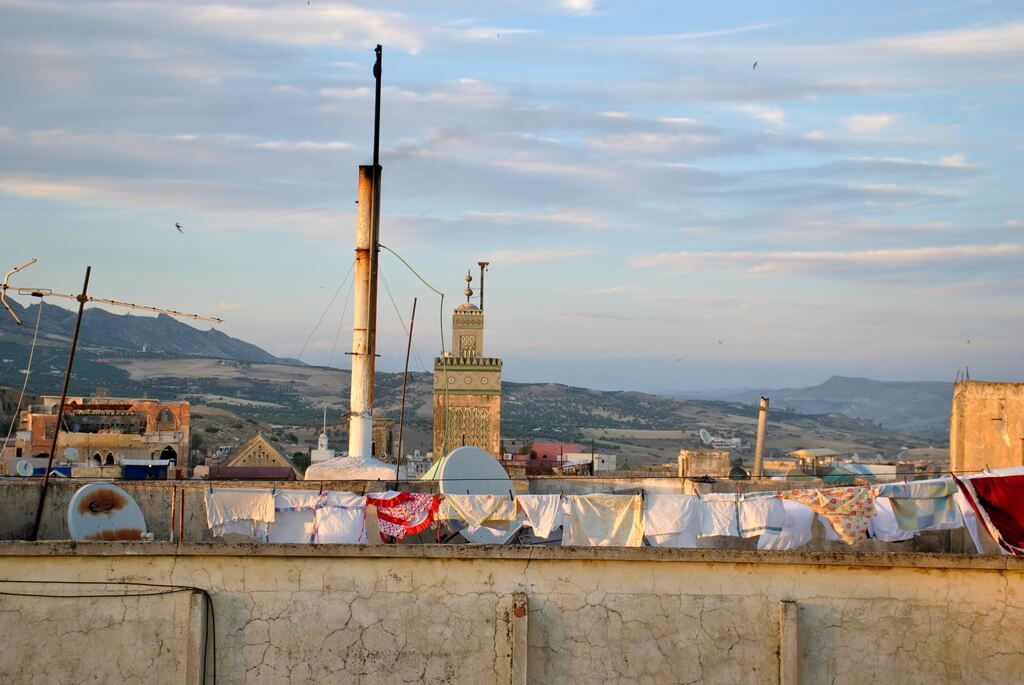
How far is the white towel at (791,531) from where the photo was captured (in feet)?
43.3

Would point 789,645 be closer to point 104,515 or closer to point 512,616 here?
point 512,616

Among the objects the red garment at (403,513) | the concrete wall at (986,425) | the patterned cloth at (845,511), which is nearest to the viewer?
the patterned cloth at (845,511)

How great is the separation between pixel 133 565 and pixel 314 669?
1.79 meters

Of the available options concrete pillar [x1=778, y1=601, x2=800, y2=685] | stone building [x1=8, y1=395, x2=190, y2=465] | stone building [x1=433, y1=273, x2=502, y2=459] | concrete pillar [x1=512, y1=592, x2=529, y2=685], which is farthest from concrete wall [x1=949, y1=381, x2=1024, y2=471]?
stone building [x1=8, y1=395, x2=190, y2=465]

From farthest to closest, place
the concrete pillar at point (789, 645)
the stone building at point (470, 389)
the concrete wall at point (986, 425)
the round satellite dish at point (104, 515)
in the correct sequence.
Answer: the stone building at point (470, 389), the concrete wall at point (986, 425), the round satellite dish at point (104, 515), the concrete pillar at point (789, 645)

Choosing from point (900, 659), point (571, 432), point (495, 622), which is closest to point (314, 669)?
point (495, 622)

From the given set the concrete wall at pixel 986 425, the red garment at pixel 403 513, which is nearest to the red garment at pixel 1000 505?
the concrete wall at pixel 986 425

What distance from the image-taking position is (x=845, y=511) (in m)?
13.0

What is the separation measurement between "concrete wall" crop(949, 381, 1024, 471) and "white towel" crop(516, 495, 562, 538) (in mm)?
5010

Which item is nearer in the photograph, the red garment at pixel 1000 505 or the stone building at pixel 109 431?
the red garment at pixel 1000 505

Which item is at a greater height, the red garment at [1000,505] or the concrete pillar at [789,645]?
the red garment at [1000,505]

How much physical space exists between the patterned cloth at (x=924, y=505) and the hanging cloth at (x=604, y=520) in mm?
2551

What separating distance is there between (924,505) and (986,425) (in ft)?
7.00

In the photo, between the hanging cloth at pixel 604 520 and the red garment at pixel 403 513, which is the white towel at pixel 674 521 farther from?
the red garment at pixel 403 513
